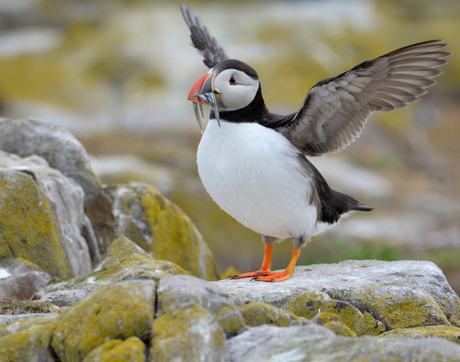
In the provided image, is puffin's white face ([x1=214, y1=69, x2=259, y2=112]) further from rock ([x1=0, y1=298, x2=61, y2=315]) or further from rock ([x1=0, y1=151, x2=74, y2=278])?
rock ([x1=0, y1=298, x2=61, y2=315])

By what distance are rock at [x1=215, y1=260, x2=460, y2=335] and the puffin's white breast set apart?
0.77 meters

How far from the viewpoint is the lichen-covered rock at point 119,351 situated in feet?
9.89

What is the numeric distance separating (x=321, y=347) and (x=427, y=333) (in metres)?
1.60

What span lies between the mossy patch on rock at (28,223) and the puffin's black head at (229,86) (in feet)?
7.38

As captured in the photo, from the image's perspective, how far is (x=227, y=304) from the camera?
142 inches

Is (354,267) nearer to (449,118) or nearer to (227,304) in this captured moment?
(227,304)

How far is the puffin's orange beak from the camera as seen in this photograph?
5.27 meters

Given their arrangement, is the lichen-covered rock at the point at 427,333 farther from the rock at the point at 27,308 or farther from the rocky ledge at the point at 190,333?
the rock at the point at 27,308

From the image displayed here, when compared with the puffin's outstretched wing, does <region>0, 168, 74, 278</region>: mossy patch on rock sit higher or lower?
lower

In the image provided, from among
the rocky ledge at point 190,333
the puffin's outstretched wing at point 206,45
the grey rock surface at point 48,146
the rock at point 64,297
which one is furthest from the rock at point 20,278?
the puffin's outstretched wing at point 206,45

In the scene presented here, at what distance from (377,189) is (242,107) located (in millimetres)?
15003

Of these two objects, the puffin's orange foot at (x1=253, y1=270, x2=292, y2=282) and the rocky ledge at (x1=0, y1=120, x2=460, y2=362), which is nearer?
the rocky ledge at (x1=0, y1=120, x2=460, y2=362)

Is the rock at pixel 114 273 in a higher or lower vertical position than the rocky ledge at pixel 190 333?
lower

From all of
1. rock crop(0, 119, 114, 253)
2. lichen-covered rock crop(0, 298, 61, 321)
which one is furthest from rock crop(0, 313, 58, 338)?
rock crop(0, 119, 114, 253)
